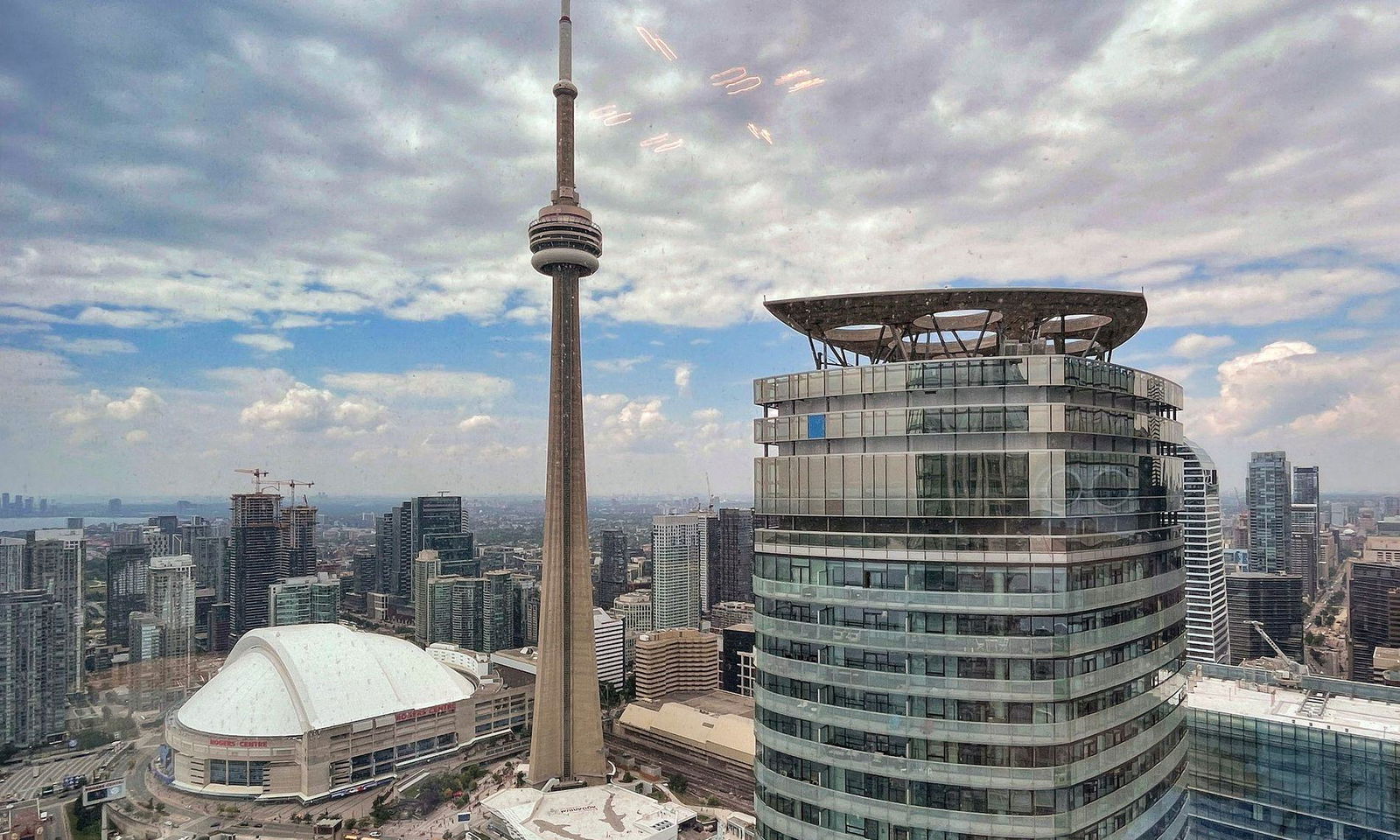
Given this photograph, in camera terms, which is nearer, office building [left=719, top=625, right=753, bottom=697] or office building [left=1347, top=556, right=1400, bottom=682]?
office building [left=1347, top=556, right=1400, bottom=682]

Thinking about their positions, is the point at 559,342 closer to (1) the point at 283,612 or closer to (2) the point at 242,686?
(2) the point at 242,686

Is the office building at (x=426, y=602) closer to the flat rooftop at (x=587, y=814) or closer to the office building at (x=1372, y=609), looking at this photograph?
the flat rooftop at (x=587, y=814)

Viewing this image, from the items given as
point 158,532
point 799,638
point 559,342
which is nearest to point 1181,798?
point 799,638

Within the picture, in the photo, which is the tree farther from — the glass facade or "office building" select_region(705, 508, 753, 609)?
"office building" select_region(705, 508, 753, 609)

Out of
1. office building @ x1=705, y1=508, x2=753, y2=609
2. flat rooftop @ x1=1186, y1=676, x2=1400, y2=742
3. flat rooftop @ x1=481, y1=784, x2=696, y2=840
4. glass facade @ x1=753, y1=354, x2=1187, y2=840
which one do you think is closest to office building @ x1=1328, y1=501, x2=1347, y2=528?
flat rooftop @ x1=1186, y1=676, x2=1400, y2=742

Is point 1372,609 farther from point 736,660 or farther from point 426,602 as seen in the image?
point 426,602
